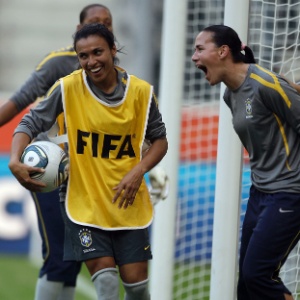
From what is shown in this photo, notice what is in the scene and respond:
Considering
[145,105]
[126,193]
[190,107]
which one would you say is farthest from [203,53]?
[190,107]

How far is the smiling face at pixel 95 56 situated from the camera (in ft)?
20.1

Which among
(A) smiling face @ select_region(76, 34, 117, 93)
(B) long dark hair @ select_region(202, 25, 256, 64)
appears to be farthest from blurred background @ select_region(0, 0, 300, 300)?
(A) smiling face @ select_region(76, 34, 117, 93)

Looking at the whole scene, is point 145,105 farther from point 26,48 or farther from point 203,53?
point 26,48

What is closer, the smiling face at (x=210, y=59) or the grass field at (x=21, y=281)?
the smiling face at (x=210, y=59)

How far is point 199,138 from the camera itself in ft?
36.2

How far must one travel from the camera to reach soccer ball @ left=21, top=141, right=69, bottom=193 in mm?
6156

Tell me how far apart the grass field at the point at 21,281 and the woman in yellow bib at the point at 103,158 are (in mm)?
3948

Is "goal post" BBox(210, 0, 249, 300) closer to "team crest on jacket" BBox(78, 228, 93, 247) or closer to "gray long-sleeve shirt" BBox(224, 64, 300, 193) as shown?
A: "gray long-sleeve shirt" BBox(224, 64, 300, 193)

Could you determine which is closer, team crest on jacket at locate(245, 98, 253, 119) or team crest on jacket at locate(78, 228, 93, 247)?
team crest on jacket at locate(245, 98, 253, 119)

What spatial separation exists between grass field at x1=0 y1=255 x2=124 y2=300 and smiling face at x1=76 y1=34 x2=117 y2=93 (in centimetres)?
434

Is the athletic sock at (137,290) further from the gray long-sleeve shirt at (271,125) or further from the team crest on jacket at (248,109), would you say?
the team crest on jacket at (248,109)

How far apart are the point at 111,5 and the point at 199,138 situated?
36.5 feet

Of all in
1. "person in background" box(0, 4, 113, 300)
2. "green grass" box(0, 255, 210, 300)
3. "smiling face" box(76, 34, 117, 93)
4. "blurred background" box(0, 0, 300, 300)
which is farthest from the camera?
"green grass" box(0, 255, 210, 300)

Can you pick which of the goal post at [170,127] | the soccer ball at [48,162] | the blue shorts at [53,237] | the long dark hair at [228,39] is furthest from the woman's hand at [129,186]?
the goal post at [170,127]
